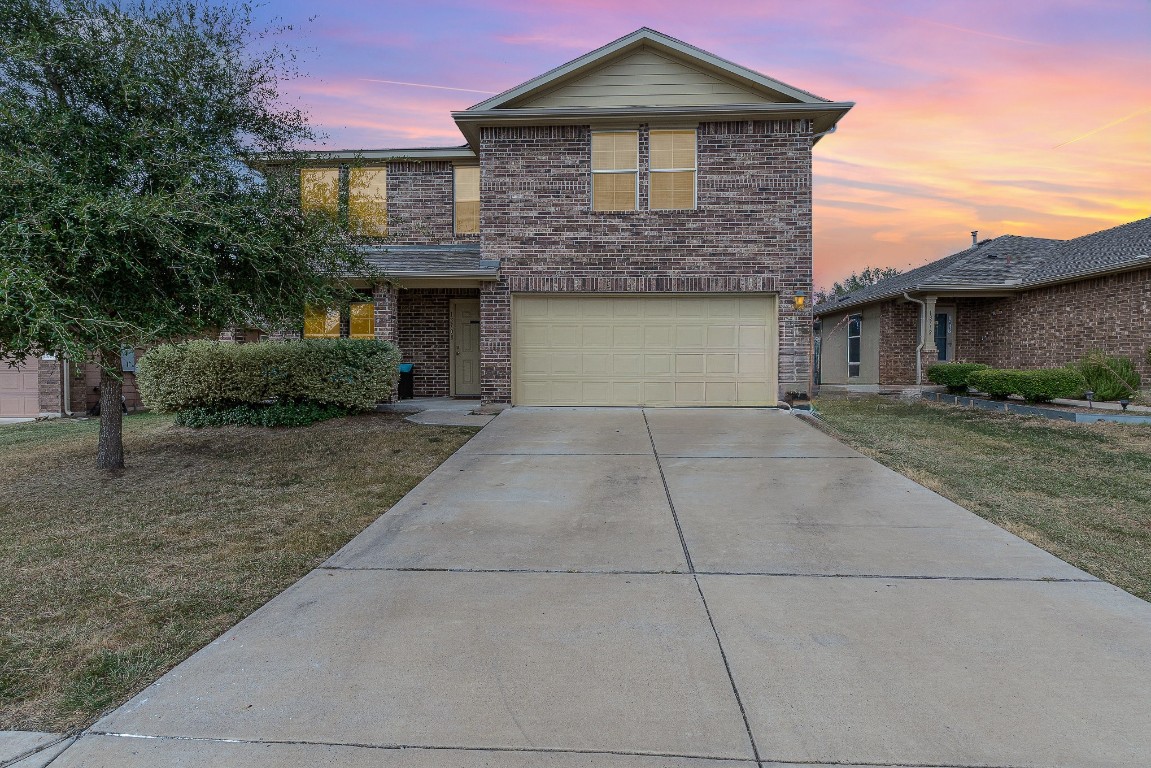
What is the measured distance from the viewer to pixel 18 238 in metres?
5.52

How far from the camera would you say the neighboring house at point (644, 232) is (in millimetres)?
11969

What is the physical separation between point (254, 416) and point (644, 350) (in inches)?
276

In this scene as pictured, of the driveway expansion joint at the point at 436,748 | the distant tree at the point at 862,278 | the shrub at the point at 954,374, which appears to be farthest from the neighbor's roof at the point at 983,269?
the distant tree at the point at 862,278

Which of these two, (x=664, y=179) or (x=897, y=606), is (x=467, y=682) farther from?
(x=664, y=179)

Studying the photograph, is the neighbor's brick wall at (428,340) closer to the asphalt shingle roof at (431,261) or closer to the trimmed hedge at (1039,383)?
the asphalt shingle roof at (431,261)

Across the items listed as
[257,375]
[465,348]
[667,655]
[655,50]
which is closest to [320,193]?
[257,375]

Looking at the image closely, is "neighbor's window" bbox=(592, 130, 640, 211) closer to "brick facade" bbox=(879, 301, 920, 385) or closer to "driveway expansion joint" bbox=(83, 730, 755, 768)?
"driveway expansion joint" bbox=(83, 730, 755, 768)

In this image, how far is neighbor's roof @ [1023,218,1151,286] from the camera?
13.9 meters

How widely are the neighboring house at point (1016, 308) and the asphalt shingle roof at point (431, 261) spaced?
39.0 feet

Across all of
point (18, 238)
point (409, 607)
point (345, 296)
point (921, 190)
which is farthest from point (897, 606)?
point (921, 190)

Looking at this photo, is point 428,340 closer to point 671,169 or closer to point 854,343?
point 671,169

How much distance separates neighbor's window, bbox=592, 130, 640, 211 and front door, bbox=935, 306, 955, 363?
1196 centimetres

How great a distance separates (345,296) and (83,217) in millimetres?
3884

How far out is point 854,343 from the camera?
22656mm
